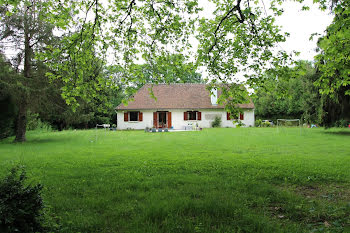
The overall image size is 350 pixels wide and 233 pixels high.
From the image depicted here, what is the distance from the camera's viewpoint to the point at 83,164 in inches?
276

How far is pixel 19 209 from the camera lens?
2260 millimetres

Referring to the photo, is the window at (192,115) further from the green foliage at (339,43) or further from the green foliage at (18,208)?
the green foliage at (18,208)

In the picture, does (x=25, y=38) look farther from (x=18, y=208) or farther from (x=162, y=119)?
(x=162, y=119)

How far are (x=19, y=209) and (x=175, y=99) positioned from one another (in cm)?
2611

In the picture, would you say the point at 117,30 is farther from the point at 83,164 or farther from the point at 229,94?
the point at 83,164

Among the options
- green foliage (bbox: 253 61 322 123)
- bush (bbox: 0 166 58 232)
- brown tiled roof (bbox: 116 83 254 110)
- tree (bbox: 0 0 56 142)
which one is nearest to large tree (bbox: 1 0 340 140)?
green foliage (bbox: 253 61 322 123)

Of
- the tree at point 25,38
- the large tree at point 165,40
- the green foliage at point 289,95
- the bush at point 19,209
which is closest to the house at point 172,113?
the green foliage at point 289,95

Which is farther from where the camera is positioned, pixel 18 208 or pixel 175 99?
pixel 175 99

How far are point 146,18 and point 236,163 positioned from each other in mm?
4871

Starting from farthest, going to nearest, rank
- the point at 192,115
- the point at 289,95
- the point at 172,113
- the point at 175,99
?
the point at 175,99, the point at 192,115, the point at 172,113, the point at 289,95

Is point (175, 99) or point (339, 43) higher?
point (175, 99)

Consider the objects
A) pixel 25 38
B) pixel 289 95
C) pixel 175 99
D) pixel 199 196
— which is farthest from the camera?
pixel 175 99

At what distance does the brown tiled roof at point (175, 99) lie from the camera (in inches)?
1061

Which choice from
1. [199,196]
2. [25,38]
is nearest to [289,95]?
[199,196]
